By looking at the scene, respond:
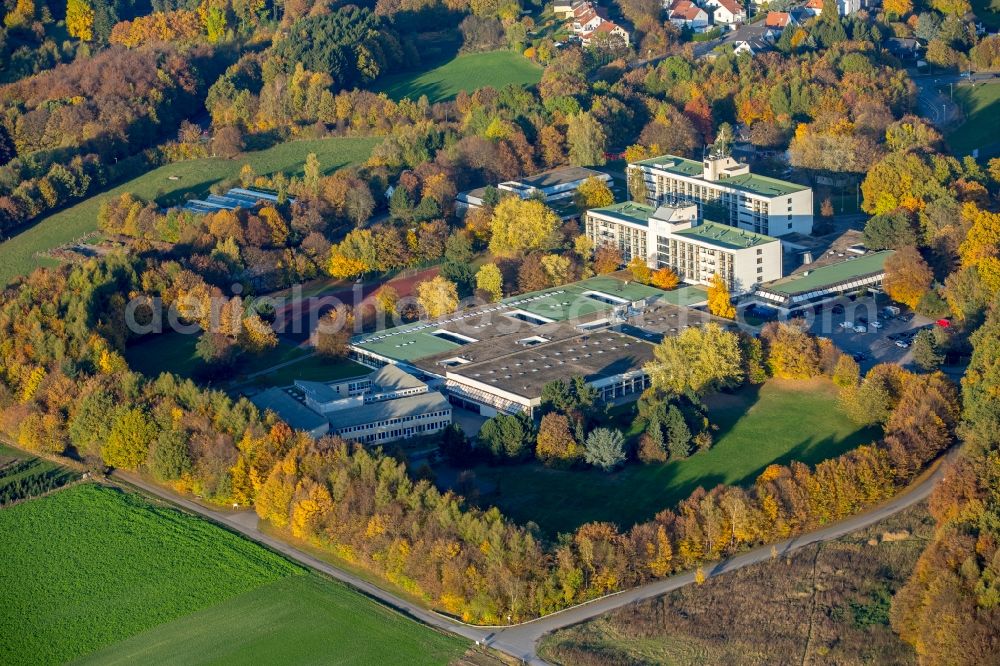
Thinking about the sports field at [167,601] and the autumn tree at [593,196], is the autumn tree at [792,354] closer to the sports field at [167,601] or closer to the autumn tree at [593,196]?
the autumn tree at [593,196]

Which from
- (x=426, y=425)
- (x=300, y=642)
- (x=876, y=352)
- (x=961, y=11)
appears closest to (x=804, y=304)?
(x=876, y=352)

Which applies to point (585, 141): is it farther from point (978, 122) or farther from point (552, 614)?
point (552, 614)

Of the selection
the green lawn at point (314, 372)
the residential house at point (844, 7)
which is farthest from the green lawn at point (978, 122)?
the green lawn at point (314, 372)

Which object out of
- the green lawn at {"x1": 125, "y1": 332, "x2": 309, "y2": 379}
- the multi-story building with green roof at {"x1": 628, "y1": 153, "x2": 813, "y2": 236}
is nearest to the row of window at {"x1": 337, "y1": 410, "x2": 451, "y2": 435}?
the green lawn at {"x1": 125, "y1": 332, "x2": 309, "y2": 379}

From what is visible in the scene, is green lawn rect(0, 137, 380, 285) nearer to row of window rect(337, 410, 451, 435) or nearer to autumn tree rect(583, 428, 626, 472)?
row of window rect(337, 410, 451, 435)

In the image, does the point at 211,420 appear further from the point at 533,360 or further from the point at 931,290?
the point at 931,290

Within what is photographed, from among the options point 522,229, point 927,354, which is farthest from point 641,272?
point 927,354
